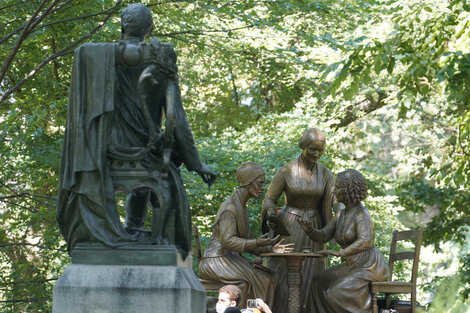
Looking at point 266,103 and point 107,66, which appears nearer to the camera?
point 107,66

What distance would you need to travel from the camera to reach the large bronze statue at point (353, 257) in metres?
10.4

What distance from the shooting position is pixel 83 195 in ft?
24.3

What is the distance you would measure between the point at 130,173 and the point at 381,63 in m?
7.12

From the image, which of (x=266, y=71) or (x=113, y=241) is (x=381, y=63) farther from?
(x=266, y=71)

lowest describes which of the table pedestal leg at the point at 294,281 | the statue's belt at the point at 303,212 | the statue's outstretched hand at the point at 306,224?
the table pedestal leg at the point at 294,281

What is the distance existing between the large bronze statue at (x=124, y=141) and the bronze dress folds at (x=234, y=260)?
298 cm

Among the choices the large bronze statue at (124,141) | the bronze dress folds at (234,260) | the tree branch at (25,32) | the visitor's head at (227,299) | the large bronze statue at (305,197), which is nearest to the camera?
the large bronze statue at (124,141)

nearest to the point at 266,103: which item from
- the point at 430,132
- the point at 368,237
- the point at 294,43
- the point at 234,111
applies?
the point at 234,111

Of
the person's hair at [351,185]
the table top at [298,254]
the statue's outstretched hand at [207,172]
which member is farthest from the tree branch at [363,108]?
the statue's outstretched hand at [207,172]

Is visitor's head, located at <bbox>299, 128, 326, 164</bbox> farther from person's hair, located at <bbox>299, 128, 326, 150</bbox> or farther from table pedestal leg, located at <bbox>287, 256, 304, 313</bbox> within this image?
table pedestal leg, located at <bbox>287, 256, 304, 313</bbox>

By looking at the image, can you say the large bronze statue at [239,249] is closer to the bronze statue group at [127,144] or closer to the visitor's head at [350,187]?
the visitor's head at [350,187]

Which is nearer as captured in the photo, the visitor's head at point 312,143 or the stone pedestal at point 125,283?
the stone pedestal at point 125,283

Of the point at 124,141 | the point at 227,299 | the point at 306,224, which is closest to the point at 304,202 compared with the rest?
the point at 306,224

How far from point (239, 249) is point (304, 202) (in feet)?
3.93
